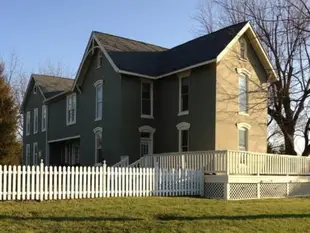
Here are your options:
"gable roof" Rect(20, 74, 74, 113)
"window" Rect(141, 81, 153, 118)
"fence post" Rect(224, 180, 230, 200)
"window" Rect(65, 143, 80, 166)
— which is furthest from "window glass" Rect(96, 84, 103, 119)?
"fence post" Rect(224, 180, 230, 200)

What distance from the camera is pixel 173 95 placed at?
86.4ft

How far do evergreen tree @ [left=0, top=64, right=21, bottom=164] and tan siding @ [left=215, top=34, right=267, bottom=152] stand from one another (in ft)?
35.4

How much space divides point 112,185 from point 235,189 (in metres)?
5.57

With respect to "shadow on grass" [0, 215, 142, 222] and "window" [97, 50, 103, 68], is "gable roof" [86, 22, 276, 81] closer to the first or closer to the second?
"window" [97, 50, 103, 68]

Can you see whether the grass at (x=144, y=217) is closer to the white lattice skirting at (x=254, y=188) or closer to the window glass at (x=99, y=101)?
the white lattice skirting at (x=254, y=188)

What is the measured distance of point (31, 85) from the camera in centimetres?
4091

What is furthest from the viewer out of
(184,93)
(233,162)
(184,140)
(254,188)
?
(184,93)

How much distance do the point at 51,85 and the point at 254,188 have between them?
956 inches

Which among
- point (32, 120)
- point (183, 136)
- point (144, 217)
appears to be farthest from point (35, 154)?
point (144, 217)

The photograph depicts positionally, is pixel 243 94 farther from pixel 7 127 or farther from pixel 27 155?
pixel 27 155

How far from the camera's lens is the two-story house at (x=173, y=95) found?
24.3 meters

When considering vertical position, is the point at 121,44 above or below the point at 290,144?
above

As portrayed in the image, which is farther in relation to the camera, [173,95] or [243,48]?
→ [173,95]

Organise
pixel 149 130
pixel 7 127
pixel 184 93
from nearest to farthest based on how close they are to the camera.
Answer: pixel 7 127 → pixel 184 93 → pixel 149 130
